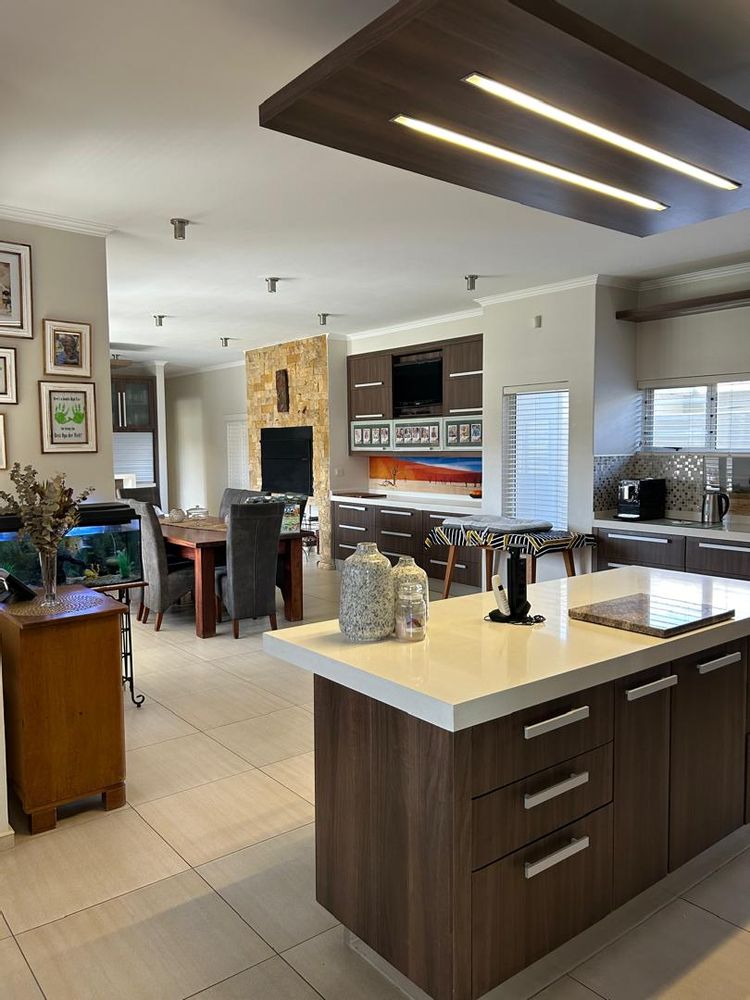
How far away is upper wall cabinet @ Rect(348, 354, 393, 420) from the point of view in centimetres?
817

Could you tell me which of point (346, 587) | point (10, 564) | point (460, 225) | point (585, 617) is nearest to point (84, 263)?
point (10, 564)

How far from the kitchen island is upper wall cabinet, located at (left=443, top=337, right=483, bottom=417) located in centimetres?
494

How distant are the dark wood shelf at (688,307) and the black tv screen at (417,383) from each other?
2255 mm

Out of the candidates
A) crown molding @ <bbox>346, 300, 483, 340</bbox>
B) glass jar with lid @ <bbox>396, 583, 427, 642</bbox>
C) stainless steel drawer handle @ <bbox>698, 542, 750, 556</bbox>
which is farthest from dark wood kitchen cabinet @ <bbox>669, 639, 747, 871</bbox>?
crown molding @ <bbox>346, 300, 483, 340</bbox>

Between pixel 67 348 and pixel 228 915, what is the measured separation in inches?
124

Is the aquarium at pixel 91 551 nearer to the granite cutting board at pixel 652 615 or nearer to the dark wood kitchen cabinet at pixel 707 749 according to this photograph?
the granite cutting board at pixel 652 615

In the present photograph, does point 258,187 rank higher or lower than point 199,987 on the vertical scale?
higher

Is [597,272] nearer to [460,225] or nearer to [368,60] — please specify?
[460,225]

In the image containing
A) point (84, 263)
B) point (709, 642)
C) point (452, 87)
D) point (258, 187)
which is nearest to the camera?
point (452, 87)

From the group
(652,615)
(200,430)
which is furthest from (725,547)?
(200,430)

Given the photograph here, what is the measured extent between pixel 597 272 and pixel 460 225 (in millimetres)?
1663

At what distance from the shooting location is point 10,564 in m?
3.74

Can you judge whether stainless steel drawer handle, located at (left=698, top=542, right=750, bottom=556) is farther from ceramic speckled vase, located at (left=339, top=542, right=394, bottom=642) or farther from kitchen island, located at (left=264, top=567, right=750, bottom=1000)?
ceramic speckled vase, located at (left=339, top=542, right=394, bottom=642)

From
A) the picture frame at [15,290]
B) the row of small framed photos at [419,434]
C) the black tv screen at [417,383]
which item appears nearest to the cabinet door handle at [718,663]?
the picture frame at [15,290]
